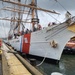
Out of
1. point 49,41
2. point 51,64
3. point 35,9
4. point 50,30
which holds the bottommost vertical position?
point 51,64

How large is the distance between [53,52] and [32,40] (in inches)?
122

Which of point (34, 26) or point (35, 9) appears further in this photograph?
point (35, 9)

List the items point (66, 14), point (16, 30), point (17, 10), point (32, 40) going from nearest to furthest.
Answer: point (66, 14), point (32, 40), point (17, 10), point (16, 30)

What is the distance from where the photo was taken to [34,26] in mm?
20922

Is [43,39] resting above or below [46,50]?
above

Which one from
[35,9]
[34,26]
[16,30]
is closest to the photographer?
[34,26]

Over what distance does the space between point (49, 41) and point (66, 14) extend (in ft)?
10.2

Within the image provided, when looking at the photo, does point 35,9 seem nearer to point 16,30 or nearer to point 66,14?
point 66,14

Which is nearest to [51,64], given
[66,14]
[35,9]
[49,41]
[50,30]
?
[49,41]

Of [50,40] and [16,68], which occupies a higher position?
[50,40]

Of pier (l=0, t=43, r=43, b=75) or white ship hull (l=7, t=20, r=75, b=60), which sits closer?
pier (l=0, t=43, r=43, b=75)

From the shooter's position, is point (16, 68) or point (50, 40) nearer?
point (16, 68)

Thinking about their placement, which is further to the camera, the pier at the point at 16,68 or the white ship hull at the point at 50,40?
the white ship hull at the point at 50,40

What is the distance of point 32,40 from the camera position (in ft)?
60.9
